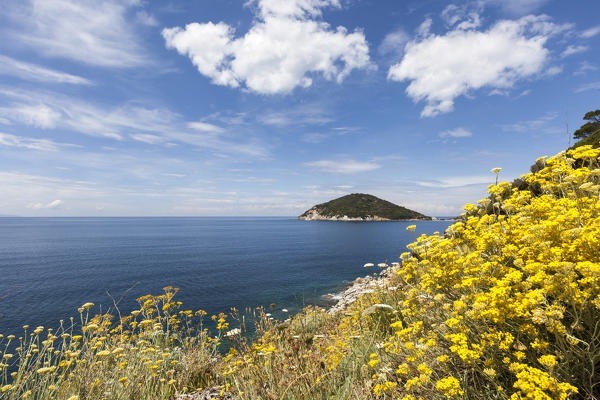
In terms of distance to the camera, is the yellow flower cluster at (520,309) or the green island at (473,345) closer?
the yellow flower cluster at (520,309)

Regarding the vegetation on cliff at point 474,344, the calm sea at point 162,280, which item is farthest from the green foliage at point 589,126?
the vegetation on cliff at point 474,344

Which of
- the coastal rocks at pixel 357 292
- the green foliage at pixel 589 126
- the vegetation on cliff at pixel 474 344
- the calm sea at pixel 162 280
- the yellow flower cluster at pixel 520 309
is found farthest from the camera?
→ the green foliage at pixel 589 126

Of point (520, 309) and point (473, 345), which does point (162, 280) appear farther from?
point (520, 309)

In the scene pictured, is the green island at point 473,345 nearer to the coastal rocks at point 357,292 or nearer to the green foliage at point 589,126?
the coastal rocks at point 357,292

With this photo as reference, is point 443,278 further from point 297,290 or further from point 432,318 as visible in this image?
point 297,290

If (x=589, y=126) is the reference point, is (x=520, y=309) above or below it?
below

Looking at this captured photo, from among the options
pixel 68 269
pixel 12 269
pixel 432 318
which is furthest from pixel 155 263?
pixel 432 318

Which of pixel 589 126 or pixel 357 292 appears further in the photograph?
pixel 589 126

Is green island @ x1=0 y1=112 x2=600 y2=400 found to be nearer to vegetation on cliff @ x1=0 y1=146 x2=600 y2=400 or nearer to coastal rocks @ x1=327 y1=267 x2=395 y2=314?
vegetation on cliff @ x1=0 y1=146 x2=600 y2=400

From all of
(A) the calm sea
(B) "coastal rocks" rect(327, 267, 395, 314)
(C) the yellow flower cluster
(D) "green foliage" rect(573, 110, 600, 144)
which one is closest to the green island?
(C) the yellow flower cluster

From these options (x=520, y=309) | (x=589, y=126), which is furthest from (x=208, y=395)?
(x=589, y=126)

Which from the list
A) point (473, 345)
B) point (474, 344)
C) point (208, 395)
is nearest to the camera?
point (473, 345)

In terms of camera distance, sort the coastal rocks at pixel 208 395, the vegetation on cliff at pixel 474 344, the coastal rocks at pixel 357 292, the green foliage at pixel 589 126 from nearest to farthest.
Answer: the vegetation on cliff at pixel 474 344, the coastal rocks at pixel 208 395, the coastal rocks at pixel 357 292, the green foliage at pixel 589 126

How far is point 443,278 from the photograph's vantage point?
3.88 m
